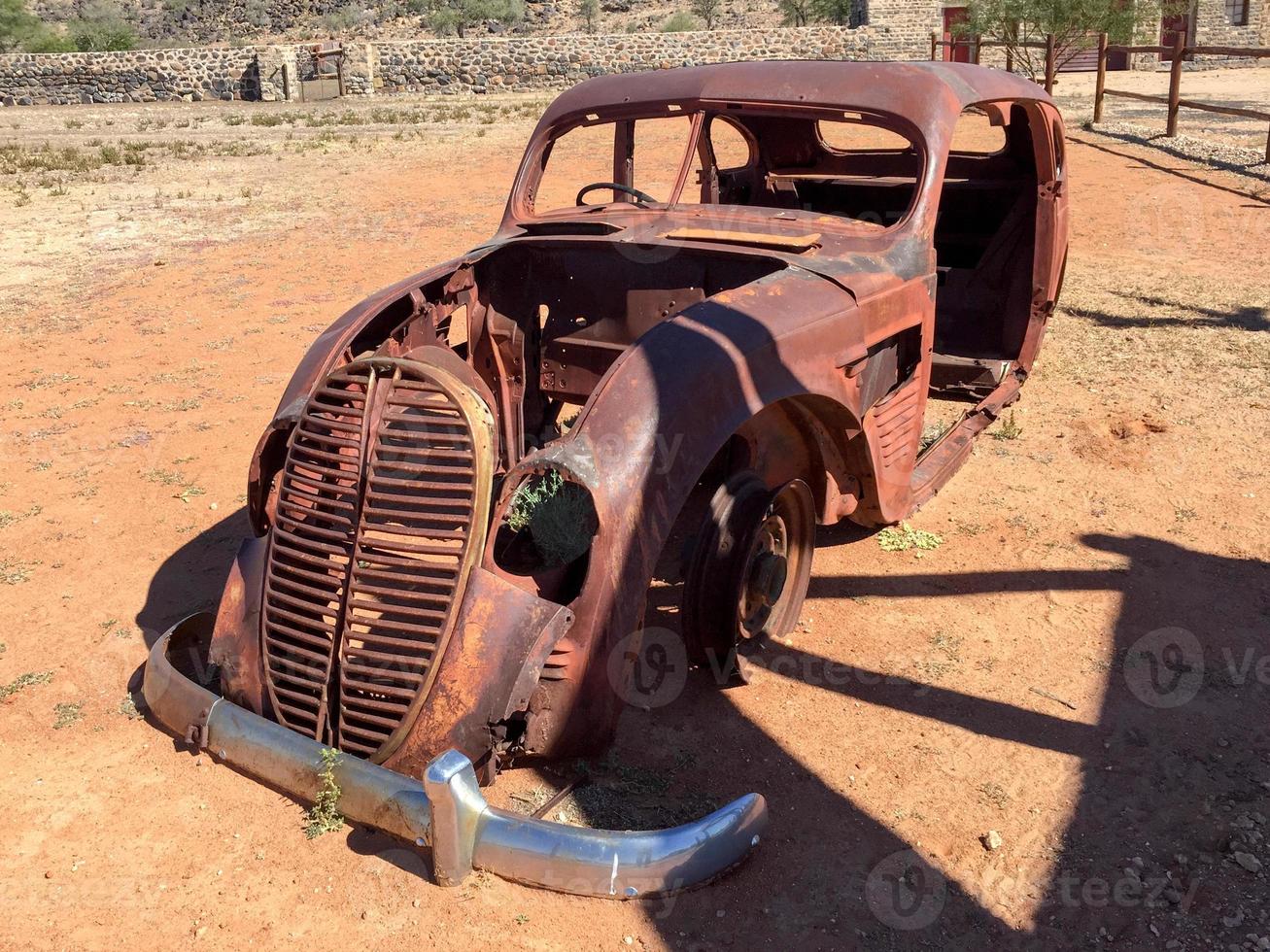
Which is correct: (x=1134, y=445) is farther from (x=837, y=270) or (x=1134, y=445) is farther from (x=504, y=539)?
(x=504, y=539)

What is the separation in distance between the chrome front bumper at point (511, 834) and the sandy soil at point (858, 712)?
0.41 ft

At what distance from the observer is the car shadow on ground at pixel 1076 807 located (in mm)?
2469

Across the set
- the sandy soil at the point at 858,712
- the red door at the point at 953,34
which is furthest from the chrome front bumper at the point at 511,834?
the red door at the point at 953,34

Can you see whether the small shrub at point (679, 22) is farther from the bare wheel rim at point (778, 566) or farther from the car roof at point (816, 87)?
the bare wheel rim at point (778, 566)

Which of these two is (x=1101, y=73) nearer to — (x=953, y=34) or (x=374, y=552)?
(x=953, y=34)

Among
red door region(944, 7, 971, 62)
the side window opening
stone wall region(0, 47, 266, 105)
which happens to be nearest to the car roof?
the side window opening

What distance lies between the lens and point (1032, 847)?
2701 mm

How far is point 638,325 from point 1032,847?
2174mm

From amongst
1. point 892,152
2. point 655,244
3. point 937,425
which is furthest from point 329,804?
point 892,152

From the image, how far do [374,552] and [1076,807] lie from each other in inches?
78.1

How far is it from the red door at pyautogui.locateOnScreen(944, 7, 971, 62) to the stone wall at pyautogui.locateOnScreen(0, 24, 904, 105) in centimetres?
77

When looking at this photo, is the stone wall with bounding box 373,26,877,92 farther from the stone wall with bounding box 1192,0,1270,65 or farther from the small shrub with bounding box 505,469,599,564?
the small shrub with bounding box 505,469,599,564

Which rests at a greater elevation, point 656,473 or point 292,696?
point 656,473

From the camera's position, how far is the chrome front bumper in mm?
2383
